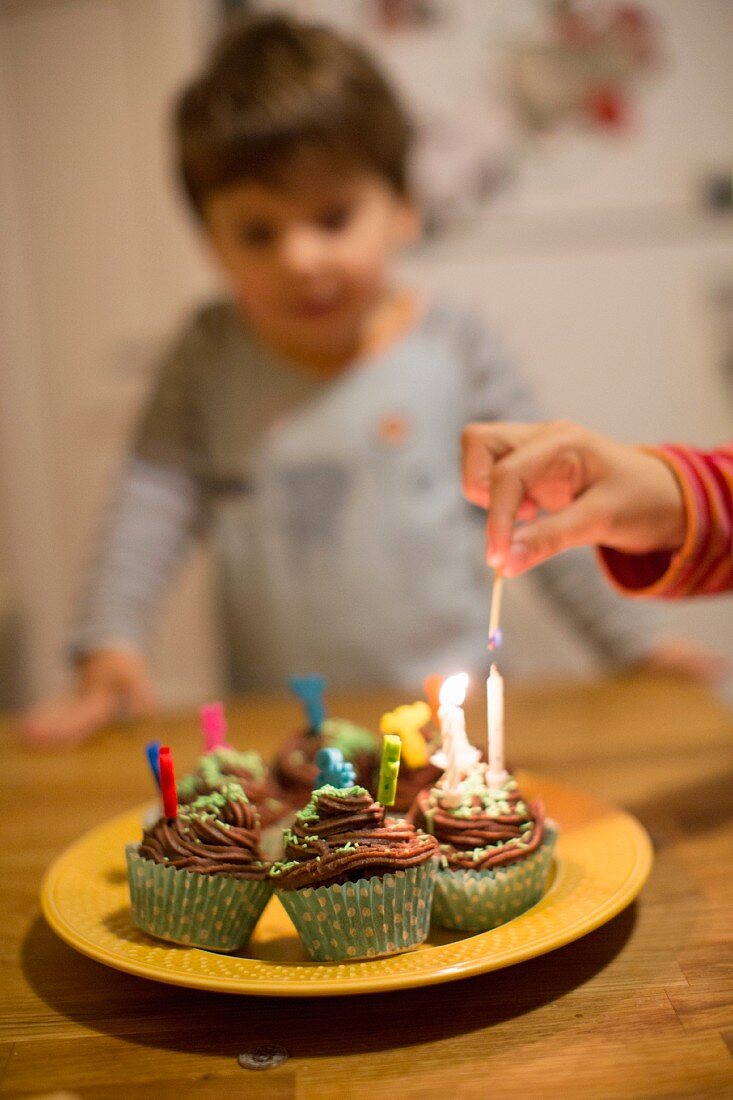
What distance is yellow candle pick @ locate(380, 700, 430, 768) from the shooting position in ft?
3.14

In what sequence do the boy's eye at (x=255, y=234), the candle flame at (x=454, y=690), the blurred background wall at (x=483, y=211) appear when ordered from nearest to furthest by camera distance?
the candle flame at (x=454, y=690) < the boy's eye at (x=255, y=234) < the blurred background wall at (x=483, y=211)

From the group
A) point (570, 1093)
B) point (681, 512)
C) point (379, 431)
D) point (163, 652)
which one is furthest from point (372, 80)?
point (163, 652)

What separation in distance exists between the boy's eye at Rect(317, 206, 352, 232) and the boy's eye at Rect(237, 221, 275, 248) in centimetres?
9

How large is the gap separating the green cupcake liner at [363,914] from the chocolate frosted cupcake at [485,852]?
0.04 meters

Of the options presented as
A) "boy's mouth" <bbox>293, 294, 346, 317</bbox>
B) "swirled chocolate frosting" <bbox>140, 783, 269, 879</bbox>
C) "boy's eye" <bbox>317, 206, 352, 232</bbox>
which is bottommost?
"swirled chocolate frosting" <bbox>140, 783, 269, 879</bbox>

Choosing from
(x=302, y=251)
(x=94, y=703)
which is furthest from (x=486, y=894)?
(x=302, y=251)

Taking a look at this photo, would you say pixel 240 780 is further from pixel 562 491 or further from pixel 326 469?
pixel 326 469

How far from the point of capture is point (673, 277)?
2.86 meters

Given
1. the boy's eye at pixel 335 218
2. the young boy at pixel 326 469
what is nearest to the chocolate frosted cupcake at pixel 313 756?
the young boy at pixel 326 469

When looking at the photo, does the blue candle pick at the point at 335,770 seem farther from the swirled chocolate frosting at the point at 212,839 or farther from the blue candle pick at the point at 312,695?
the blue candle pick at the point at 312,695

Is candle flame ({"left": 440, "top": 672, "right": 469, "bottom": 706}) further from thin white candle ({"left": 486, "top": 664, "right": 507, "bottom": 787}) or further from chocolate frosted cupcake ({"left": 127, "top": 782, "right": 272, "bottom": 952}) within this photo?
chocolate frosted cupcake ({"left": 127, "top": 782, "right": 272, "bottom": 952})

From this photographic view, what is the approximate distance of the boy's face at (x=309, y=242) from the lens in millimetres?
1586

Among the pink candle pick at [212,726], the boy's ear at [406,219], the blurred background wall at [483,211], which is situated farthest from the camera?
the blurred background wall at [483,211]

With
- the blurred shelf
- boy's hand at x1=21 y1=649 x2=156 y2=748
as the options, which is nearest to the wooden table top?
boy's hand at x1=21 y1=649 x2=156 y2=748
